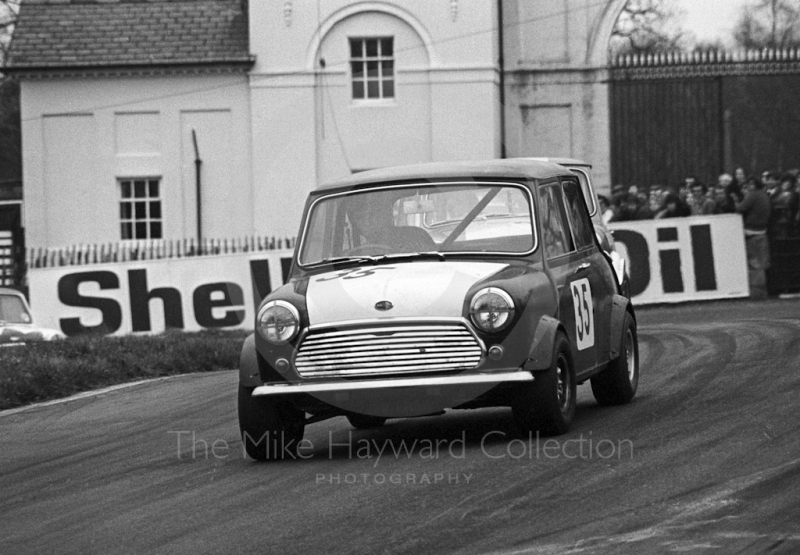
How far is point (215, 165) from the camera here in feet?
114

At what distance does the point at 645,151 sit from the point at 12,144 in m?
28.9

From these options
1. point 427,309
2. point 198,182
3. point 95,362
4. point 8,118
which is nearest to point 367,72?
point 198,182

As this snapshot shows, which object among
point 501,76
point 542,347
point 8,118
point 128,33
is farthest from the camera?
point 8,118

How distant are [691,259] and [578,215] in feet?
46.0

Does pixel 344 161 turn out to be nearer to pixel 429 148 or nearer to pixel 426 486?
pixel 429 148

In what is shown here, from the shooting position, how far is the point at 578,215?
981cm

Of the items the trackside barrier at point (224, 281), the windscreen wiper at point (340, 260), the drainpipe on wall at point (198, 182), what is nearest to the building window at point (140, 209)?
the drainpipe on wall at point (198, 182)

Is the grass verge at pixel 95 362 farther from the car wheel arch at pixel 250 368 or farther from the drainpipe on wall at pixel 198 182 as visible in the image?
the drainpipe on wall at pixel 198 182

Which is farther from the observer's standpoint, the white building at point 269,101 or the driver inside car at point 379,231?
the white building at point 269,101

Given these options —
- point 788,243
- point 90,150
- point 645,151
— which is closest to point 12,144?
point 90,150

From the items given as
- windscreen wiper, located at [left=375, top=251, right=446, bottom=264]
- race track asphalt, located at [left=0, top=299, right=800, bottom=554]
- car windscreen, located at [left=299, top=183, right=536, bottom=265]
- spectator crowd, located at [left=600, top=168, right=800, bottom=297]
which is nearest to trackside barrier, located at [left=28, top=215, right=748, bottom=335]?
spectator crowd, located at [left=600, top=168, right=800, bottom=297]

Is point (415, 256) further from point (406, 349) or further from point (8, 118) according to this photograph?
point (8, 118)

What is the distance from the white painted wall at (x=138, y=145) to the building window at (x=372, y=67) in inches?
107

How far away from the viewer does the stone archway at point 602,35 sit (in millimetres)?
35281
